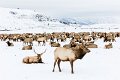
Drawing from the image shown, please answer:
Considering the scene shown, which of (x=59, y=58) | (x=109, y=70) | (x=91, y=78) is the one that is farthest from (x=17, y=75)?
(x=109, y=70)

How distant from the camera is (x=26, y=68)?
14.9 m

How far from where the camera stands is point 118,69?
14.3m

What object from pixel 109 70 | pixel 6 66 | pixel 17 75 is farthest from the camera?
pixel 6 66

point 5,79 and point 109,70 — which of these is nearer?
point 5,79

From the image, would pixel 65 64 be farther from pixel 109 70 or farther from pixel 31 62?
pixel 109 70

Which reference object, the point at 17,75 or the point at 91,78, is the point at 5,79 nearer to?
the point at 17,75

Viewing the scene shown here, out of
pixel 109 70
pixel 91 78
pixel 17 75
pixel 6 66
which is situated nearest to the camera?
pixel 91 78

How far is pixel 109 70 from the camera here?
14.1m

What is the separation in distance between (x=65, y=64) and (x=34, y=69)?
220 cm

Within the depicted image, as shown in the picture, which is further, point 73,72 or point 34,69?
point 34,69

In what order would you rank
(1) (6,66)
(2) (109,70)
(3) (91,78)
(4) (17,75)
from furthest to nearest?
(1) (6,66) → (2) (109,70) → (4) (17,75) → (3) (91,78)

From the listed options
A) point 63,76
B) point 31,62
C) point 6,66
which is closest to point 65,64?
point 31,62

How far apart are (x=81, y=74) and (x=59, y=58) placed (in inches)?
42.0

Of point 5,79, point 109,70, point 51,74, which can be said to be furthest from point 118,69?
point 5,79
